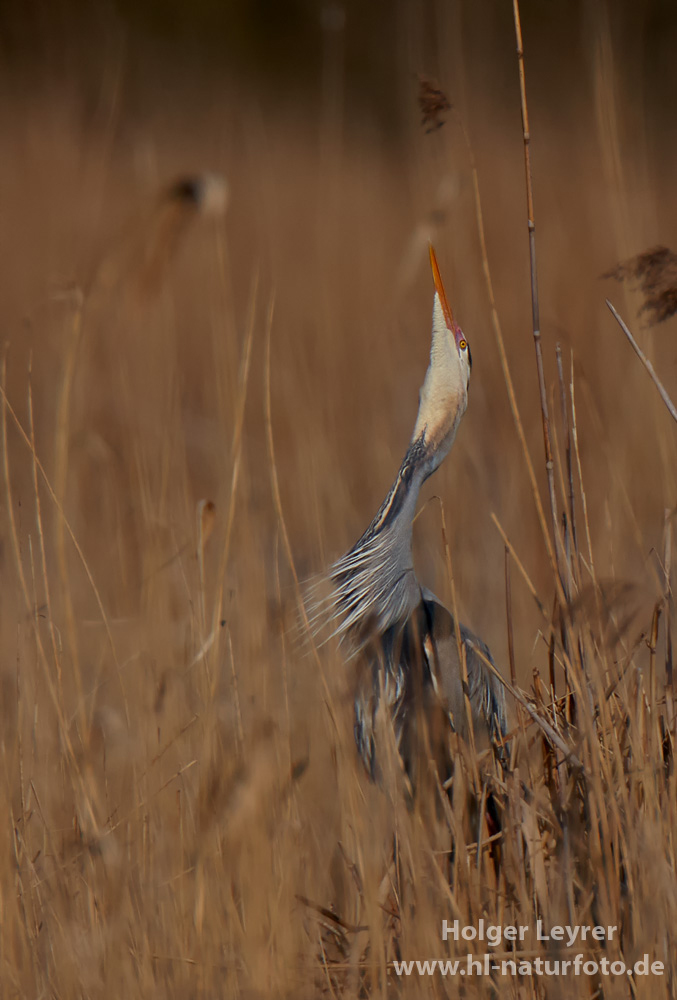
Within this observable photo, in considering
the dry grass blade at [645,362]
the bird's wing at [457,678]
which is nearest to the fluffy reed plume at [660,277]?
the dry grass blade at [645,362]

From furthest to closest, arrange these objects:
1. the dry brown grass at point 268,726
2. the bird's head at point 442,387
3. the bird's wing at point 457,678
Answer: the bird's head at point 442,387, the bird's wing at point 457,678, the dry brown grass at point 268,726

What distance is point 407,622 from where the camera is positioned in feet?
4.72

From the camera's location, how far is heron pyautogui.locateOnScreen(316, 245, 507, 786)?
139cm

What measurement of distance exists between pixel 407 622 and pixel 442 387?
1.13 ft

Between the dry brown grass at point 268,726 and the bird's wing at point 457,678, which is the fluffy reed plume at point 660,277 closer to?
the dry brown grass at point 268,726

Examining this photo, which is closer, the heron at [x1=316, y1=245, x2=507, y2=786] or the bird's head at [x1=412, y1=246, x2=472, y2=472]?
the heron at [x1=316, y1=245, x2=507, y2=786]

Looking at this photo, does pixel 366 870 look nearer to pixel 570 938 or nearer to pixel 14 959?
pixel 570 938

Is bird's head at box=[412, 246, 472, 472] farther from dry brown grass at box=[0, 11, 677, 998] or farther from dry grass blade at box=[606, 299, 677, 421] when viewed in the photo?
dry grass blade at box=[606, 299, 677, 421]

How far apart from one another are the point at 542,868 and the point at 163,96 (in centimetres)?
525

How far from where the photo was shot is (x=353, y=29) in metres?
6.84

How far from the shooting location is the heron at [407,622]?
54.9 inches

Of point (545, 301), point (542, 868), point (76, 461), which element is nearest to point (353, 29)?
point (545, 301)

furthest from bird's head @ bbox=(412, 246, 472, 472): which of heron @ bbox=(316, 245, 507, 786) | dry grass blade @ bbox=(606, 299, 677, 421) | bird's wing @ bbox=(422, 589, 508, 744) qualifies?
dry grass blade @ bbox=(606, 299, 677, 421)

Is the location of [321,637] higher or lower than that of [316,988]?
higher
